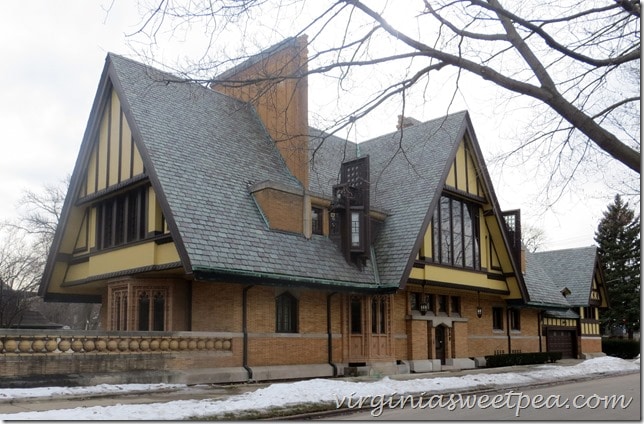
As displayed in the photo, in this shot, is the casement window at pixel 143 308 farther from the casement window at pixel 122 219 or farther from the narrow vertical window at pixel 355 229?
the narrow vertical window at pixel 355 229

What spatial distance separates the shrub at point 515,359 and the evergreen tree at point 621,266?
25.5 m

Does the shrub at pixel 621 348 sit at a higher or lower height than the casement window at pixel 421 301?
lower

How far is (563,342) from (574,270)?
568 centimetres

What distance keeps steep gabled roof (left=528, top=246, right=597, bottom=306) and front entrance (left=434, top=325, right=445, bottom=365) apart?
586 inches

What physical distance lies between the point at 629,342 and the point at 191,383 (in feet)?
124

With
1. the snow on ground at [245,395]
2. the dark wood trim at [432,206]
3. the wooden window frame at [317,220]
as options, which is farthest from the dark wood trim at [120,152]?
the dark wood trim at [432,206]

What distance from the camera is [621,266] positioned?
5753 cm

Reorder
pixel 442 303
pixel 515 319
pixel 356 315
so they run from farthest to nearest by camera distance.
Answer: pixel 515 319, pixel 442 303, pixel 356 315

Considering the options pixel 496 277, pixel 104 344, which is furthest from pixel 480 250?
pixel 104 344

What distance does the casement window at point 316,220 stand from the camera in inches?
955

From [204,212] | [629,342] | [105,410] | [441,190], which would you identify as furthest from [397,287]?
[629,342]

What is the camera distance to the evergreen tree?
56.0 meters

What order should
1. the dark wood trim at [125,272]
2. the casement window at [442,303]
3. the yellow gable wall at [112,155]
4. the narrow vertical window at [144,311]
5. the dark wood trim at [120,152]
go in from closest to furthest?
the dark wood trim at [125,272]
the narrow vertical window at [144,311]
the yellow gable wall at [112,155]
the dark wood trim at [120,152]
the casement window at [442,303]

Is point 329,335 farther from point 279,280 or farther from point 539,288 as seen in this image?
point 539,288
